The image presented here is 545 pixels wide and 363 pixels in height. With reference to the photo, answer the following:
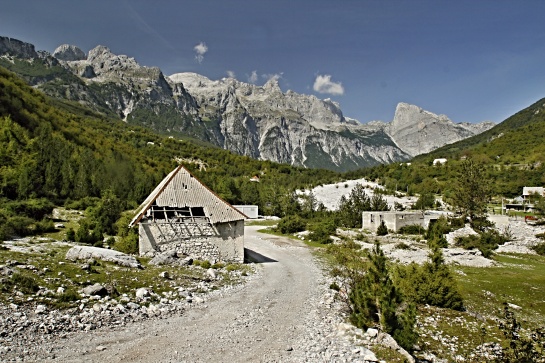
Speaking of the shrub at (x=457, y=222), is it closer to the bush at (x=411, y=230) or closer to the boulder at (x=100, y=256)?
the bush at (x=411, y=230)

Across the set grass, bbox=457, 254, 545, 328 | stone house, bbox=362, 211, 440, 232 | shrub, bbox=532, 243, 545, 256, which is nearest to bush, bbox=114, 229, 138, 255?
grass, bbox=457, 254, 545, 328

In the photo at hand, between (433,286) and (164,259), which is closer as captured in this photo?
(433,286)

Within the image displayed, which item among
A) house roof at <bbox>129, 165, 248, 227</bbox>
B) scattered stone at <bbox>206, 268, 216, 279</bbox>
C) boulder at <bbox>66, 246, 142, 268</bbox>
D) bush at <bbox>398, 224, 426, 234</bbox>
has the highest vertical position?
house roof at <bbox>129, 165, 248, 227</bbox>

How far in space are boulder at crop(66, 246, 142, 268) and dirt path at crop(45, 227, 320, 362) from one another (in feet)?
22.5

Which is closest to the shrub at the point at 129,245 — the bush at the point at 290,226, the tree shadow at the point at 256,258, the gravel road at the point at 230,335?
the tree shadow at the point at 256,258

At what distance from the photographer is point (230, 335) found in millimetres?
12570

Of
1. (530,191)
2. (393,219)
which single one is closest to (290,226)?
(393,219)

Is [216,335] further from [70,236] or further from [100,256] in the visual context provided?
[70,236]

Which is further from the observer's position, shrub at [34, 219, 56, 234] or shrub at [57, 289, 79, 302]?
shrub at [34, 219, 56, 234]

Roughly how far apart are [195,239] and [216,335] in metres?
13.4

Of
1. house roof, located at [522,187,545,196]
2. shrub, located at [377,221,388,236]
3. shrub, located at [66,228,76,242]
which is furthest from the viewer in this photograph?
house roof, located at [522,187,545,196]

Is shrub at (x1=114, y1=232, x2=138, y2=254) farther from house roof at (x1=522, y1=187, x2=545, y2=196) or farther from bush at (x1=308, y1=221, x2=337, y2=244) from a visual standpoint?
house roof at (x1=522, y1=187, x2=545, y2=196)

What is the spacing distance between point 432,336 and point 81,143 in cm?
9171

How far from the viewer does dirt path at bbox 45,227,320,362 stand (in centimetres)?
1041
